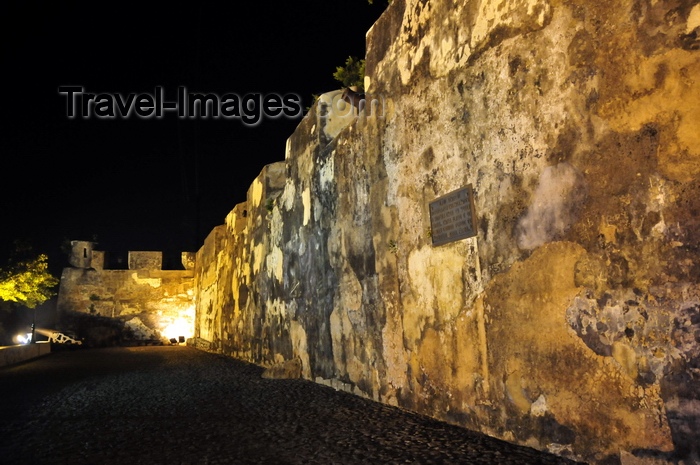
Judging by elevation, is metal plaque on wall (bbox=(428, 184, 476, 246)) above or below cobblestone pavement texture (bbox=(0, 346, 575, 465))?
above

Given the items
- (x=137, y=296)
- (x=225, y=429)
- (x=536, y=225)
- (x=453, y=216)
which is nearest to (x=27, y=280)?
(x=137, y=296)

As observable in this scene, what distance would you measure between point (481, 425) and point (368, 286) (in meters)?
1.41

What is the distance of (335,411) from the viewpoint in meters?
3.22

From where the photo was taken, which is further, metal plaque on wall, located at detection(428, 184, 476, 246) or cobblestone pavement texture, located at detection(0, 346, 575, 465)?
metal plaque on wall, located at detection(428, 184, 476, 246)

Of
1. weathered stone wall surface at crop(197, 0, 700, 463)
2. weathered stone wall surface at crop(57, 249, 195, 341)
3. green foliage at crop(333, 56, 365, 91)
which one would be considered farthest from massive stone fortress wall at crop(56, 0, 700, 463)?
weathered stone wall surface at crop(57, 249, 195, 341)

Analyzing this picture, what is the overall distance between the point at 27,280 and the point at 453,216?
16278 mm

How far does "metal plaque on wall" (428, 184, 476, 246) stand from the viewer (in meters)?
2.60

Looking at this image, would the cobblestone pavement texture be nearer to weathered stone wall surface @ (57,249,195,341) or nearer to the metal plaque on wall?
the metal plaque on wall

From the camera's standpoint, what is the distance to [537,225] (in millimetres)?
2197

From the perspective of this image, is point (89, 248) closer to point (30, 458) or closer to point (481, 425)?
point (30, 458)

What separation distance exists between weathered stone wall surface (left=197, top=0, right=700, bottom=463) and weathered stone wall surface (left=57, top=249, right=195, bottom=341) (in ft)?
33.9

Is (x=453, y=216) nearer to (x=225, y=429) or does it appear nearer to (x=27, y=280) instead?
(x=225, y=429)

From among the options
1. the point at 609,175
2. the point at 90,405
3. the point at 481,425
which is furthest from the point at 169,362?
the point at 609,175

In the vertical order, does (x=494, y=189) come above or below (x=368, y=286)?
above
